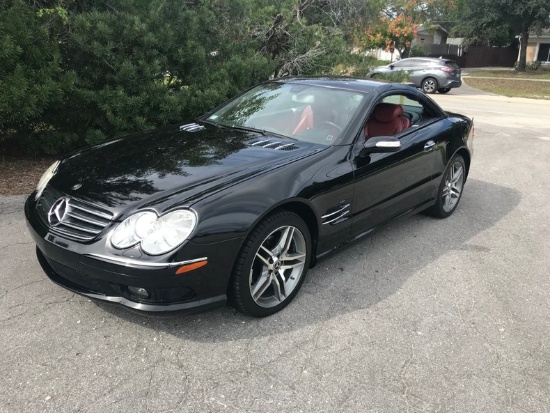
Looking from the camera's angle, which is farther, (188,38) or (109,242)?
(188,38)

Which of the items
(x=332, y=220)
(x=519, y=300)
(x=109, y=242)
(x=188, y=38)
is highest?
(x=188, y=38)

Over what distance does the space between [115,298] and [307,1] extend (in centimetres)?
923

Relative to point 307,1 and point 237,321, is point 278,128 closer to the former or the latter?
point 237,321

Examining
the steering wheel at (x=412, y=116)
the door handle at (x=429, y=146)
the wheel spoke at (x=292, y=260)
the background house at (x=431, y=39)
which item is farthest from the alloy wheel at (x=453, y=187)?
the background house at (x=431, y=39)

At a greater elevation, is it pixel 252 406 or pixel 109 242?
pixel 109 242

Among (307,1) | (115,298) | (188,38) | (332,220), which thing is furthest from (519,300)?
(307,1)

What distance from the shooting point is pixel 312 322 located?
322cm

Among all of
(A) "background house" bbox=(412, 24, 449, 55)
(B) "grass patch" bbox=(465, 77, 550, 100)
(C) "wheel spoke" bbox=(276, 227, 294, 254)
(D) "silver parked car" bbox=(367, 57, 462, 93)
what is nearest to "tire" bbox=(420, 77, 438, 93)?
(D) "silver parked car" bbox=(367, 57, 462, 93)

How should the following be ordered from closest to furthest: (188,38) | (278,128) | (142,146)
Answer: (142,146)
(278,128)
(188,38)

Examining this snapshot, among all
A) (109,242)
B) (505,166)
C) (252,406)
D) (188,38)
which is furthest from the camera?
(505,166)

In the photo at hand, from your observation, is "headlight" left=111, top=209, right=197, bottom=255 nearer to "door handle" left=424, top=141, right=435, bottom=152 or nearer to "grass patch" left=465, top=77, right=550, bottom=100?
"door handle" left=424, top=141, right=435, bottom=152

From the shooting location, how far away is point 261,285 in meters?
3.17

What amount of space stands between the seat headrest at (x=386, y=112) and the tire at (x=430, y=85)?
58.4 ft

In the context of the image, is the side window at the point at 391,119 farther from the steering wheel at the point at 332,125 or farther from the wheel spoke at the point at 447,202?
the wheel spoke at the point at 447,202
